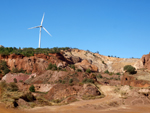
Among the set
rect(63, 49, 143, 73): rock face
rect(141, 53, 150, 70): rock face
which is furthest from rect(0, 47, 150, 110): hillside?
rect(63, 49, 143, 73): rock face

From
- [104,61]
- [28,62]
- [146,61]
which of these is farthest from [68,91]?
[104,61]

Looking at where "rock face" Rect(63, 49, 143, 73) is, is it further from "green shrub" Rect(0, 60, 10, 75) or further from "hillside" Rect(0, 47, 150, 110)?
"green shrub" Rect(0, 60, 10, 75)

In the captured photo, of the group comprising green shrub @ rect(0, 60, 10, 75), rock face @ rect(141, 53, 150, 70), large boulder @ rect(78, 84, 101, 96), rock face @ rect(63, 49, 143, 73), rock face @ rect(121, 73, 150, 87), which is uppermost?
rock face @ rect(63, 49, 143, 73)

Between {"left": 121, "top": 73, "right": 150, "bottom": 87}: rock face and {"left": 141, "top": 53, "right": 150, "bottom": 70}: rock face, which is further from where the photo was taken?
{"left": 141, "top": 53, "right": 150, "bottom": 70}: rock face

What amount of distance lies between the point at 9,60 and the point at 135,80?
1768 inches

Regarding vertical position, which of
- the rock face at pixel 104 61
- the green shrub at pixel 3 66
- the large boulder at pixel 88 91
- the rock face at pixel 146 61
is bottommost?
the large boulder at pixel 88 91

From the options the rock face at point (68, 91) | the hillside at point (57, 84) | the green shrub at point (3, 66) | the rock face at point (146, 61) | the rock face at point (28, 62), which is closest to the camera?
the hillside at point (57, 84)

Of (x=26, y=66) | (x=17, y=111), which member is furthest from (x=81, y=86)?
(x=26, y=66)

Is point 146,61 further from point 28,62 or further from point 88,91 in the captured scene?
point 28,62

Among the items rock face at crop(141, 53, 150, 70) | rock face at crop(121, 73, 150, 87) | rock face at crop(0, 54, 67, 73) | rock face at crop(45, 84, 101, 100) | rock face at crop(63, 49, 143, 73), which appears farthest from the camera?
rock face at crop(63, 49, 143, 73)

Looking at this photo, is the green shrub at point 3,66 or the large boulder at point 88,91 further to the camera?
the green shrub at point 3,66

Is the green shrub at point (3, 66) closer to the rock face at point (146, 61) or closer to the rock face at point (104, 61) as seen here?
the rock face at point (104, 61)

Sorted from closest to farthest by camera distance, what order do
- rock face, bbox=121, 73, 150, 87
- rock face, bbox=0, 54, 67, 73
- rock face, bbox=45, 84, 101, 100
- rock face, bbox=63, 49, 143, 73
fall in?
rock face, bbox=45, 84, 101, 100, rock face, bbox=121, 73, 150, 87, rock face, bbox=0, 54, 67, 73, rock face, bbox=63, 49, 143, 73

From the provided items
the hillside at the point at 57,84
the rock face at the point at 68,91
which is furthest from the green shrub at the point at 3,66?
the rock face at the point at 68,91
